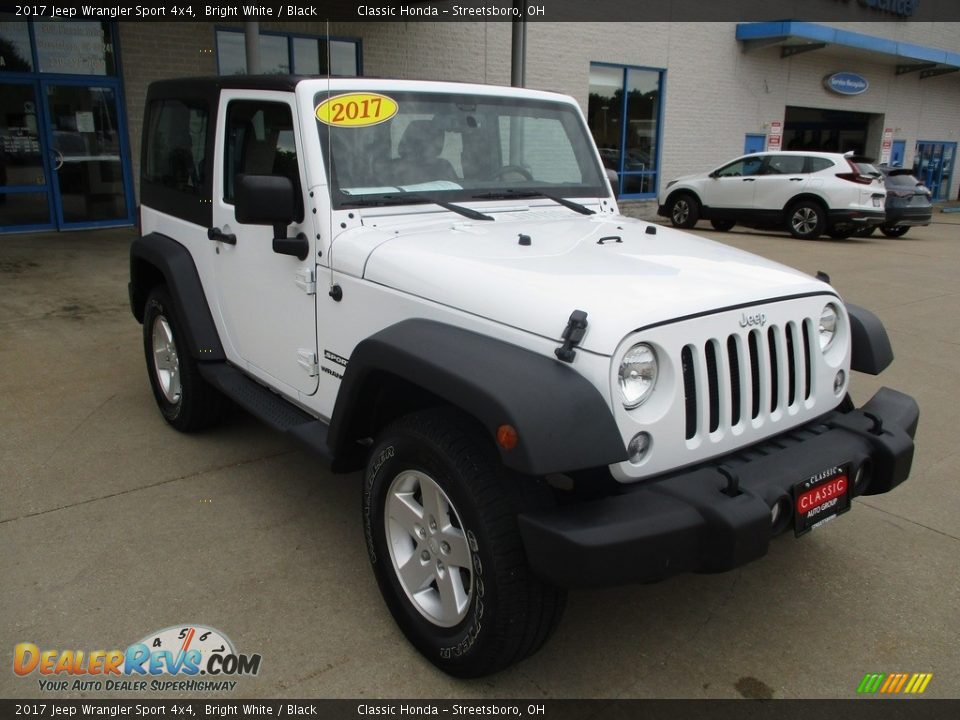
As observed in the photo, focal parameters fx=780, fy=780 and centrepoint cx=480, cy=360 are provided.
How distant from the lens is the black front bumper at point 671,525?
6.91 feet

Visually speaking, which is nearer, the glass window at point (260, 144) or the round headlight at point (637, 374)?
the round headlight at point (637, 374)

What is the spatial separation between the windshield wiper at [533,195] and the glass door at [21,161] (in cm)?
1081

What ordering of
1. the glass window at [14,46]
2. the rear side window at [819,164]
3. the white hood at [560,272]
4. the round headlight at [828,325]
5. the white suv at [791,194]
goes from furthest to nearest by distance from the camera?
the rear side window at [819,164] → the white suv at [791,194] → the glass window at [14,46] → the round headlight at [828,325] → the white hood at [560,272]

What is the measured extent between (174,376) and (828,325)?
11.7 ft

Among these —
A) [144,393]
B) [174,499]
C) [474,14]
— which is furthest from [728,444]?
[474,14]

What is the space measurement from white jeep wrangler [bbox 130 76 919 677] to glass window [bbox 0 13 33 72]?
9566 millimetres

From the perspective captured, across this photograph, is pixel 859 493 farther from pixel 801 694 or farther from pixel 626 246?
pixel 626 246

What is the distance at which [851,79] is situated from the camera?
2272cm

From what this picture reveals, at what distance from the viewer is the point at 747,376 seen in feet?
8.29

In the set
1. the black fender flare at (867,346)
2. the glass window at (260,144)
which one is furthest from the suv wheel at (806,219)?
the glass window at (260,144)

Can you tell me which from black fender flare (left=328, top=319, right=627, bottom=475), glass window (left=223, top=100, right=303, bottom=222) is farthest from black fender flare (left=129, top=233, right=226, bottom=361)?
black fender flare (left=328, top=319, right=627, bottom=475)

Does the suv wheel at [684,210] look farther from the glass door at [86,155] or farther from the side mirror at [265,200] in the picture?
the side mirror at [265,200]

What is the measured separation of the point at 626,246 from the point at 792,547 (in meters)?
1.57

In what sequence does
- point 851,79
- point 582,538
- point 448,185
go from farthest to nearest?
point 851,79 → point 448,185 → point 582,538
